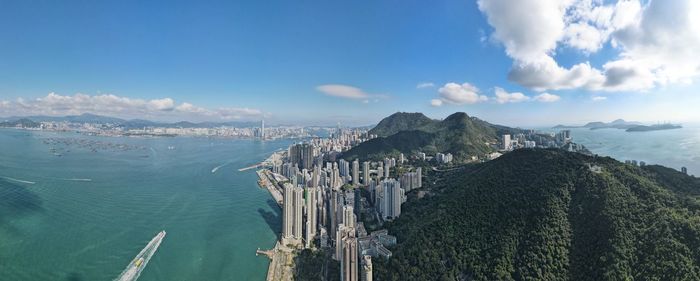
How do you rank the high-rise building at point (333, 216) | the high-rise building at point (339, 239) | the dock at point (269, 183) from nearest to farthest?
1. the high-rise building at point (339, 239)
2. the high-rise building at point (333, 216)
3. the dock at point (269, 183)

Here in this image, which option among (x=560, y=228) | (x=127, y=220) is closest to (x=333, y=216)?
(x=560, y=228)

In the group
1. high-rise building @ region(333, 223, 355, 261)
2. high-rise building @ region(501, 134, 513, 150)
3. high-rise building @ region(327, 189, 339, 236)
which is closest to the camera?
high-rise building @ region(333, 223, 355, 261)

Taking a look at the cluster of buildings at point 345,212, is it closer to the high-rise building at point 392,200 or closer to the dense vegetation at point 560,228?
the high-rise building at point 392,200

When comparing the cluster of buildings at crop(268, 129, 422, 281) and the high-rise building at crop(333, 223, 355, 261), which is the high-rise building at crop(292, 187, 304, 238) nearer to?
the cluster of buildings at crop(268, 129, 422, 281)

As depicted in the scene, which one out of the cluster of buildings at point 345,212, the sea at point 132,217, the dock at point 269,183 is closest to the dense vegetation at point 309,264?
the cluster of buildings at point 345,212

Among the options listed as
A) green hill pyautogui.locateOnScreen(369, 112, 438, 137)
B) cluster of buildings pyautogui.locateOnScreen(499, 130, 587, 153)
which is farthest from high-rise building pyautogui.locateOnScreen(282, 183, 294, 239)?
green hill pyautogui.locateOnScreen(369, 112, 438, 137)

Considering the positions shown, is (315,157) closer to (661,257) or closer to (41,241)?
(41,241)
